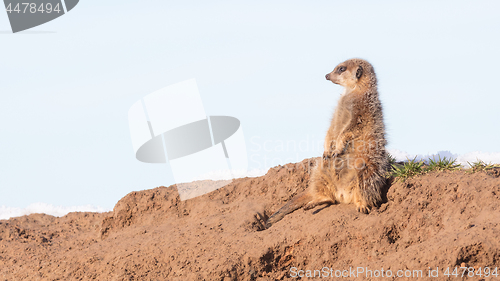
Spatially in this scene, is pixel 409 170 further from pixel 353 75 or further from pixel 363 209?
pixel 353 75

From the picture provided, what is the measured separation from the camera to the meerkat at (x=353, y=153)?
5.34 m

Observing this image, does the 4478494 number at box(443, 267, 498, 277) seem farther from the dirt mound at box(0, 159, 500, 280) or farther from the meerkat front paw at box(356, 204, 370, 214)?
the meerkat front paw at box(356, 204, 370, 214)

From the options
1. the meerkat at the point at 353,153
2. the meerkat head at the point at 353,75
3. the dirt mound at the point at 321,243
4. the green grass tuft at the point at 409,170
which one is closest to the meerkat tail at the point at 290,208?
the meerkat at the point at 353,153

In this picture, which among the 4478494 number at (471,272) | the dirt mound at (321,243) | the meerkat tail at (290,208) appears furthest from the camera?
the meerkat tail at (290,208)

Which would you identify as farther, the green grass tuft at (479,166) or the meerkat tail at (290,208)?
the meerkat tail at (290,208)

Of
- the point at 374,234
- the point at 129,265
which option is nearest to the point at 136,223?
the point at 129,265

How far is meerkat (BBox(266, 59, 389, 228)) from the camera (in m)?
5.34

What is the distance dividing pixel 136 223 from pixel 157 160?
1.32m

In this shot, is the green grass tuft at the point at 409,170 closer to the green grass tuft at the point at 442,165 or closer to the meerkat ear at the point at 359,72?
the green grass tuft at the point at 442,165

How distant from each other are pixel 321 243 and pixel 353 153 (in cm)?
124

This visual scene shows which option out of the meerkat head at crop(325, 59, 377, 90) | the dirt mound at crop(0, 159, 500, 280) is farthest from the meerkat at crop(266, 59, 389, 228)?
the dirt mound at crop(0, 159, 500, 280)

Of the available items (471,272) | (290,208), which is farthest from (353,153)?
(471,272)

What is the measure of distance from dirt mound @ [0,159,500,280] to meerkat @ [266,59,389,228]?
0.17 metres

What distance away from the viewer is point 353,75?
234 inches
